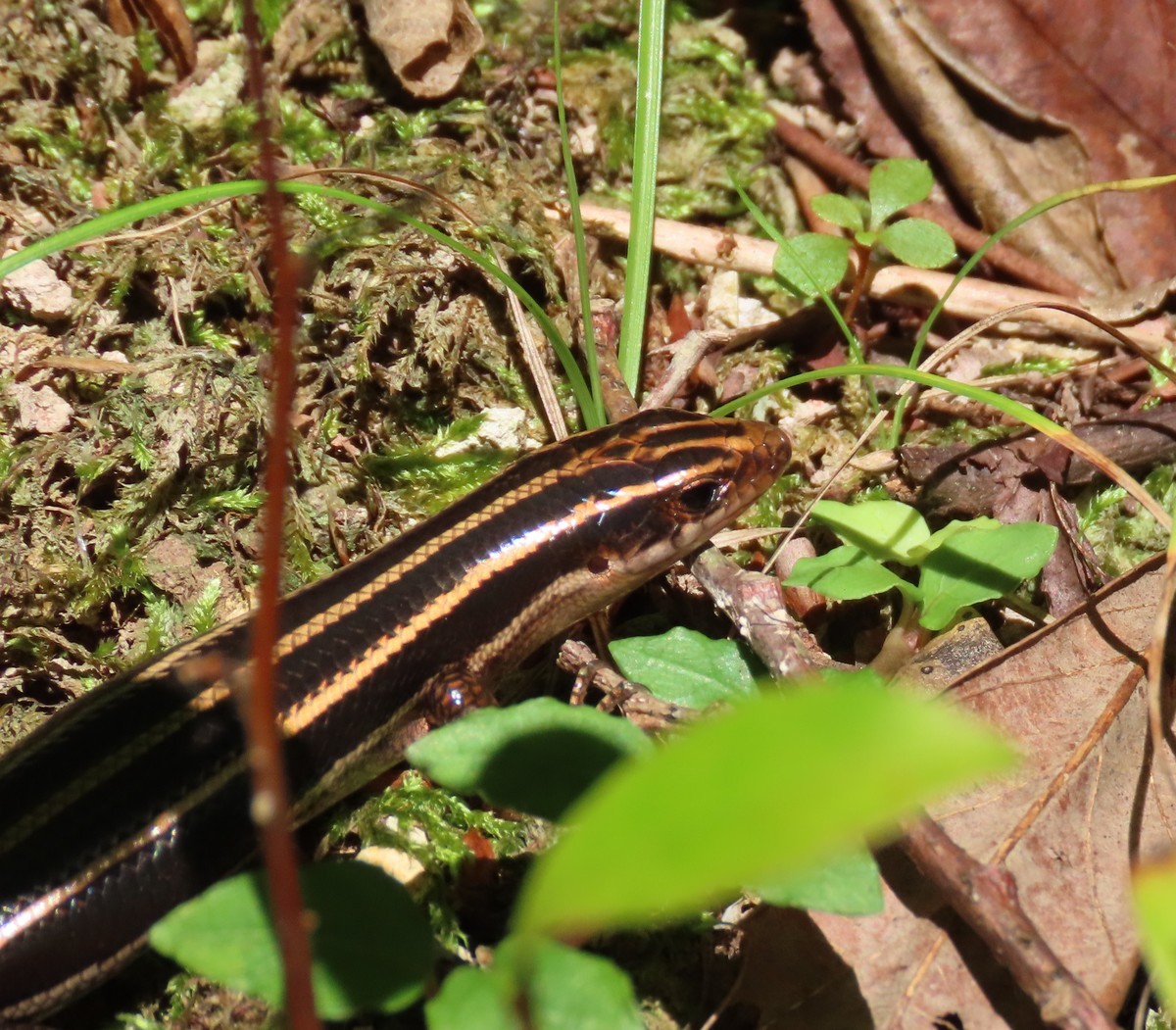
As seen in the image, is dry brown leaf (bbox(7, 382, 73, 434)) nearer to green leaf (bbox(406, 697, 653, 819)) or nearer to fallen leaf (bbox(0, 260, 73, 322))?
fallen leaf (bbox(0, 260, 73, 322))

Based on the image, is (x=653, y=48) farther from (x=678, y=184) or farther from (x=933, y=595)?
(x=933, y=595)

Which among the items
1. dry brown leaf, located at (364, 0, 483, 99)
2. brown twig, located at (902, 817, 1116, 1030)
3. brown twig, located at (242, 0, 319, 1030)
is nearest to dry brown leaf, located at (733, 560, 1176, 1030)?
brown twig, located at (902, 817, 1116, 1030)

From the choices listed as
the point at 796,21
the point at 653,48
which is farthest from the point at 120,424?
the point at 796,21

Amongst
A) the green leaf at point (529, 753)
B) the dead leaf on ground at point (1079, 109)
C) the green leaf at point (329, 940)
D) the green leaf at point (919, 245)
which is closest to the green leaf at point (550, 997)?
the green leaf at point (329, 940)

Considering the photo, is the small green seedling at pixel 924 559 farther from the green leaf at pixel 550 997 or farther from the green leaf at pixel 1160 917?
the green leaf at pixel 1160 917

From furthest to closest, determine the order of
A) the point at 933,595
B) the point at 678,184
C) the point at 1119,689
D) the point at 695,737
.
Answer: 1. the point at 678,184
2. the point at 933,595
3. the point at 1119,689
4. the point at 695,737

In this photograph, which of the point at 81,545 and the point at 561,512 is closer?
the point at 561,512

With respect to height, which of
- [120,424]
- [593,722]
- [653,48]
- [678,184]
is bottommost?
[593,722]
